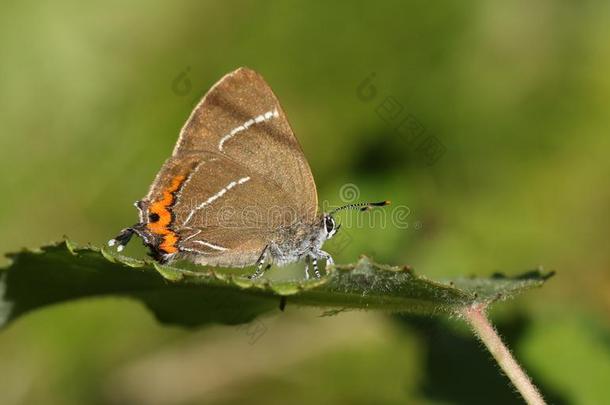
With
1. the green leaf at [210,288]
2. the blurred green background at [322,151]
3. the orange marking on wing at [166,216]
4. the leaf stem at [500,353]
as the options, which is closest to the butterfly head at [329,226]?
the blurred green background at [322,151]

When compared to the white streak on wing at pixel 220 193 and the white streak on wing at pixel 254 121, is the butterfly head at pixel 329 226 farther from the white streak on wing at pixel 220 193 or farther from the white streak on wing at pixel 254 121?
the white streak on wing at pixel 254 121

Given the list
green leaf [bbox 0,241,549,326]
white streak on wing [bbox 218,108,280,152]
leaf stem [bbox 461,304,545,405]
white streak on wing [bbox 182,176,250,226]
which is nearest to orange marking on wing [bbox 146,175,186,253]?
white streak on wing [bbox 182,176,250,226]

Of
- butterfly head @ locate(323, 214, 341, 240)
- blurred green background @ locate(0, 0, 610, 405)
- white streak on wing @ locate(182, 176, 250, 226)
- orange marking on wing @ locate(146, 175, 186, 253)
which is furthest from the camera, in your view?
blurred green background @ locate(0, 0, 610, 405)

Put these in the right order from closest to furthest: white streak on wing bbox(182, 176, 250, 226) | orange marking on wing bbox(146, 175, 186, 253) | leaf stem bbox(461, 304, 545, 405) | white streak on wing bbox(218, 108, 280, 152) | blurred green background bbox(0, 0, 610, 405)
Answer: leaf stem bbox(461, 304, 545, 405), orange marking on wing bbox(146, 175, 186, 253), white streak on wing bbox(218, 108, 280, 152), white streak on wing bbox(182, 176, 250, 226), blurred green background bbox(0, 0, 610, 405)

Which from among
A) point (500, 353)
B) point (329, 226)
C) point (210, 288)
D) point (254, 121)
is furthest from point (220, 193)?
point (500, 353)

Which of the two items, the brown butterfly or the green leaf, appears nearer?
the green leaf

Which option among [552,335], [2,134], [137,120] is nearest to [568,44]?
[552,335]

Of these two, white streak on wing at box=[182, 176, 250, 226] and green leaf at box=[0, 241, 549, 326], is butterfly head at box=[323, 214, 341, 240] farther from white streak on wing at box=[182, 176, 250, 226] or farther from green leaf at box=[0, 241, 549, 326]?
green leaf at box=[0, 241, 549, 326]
